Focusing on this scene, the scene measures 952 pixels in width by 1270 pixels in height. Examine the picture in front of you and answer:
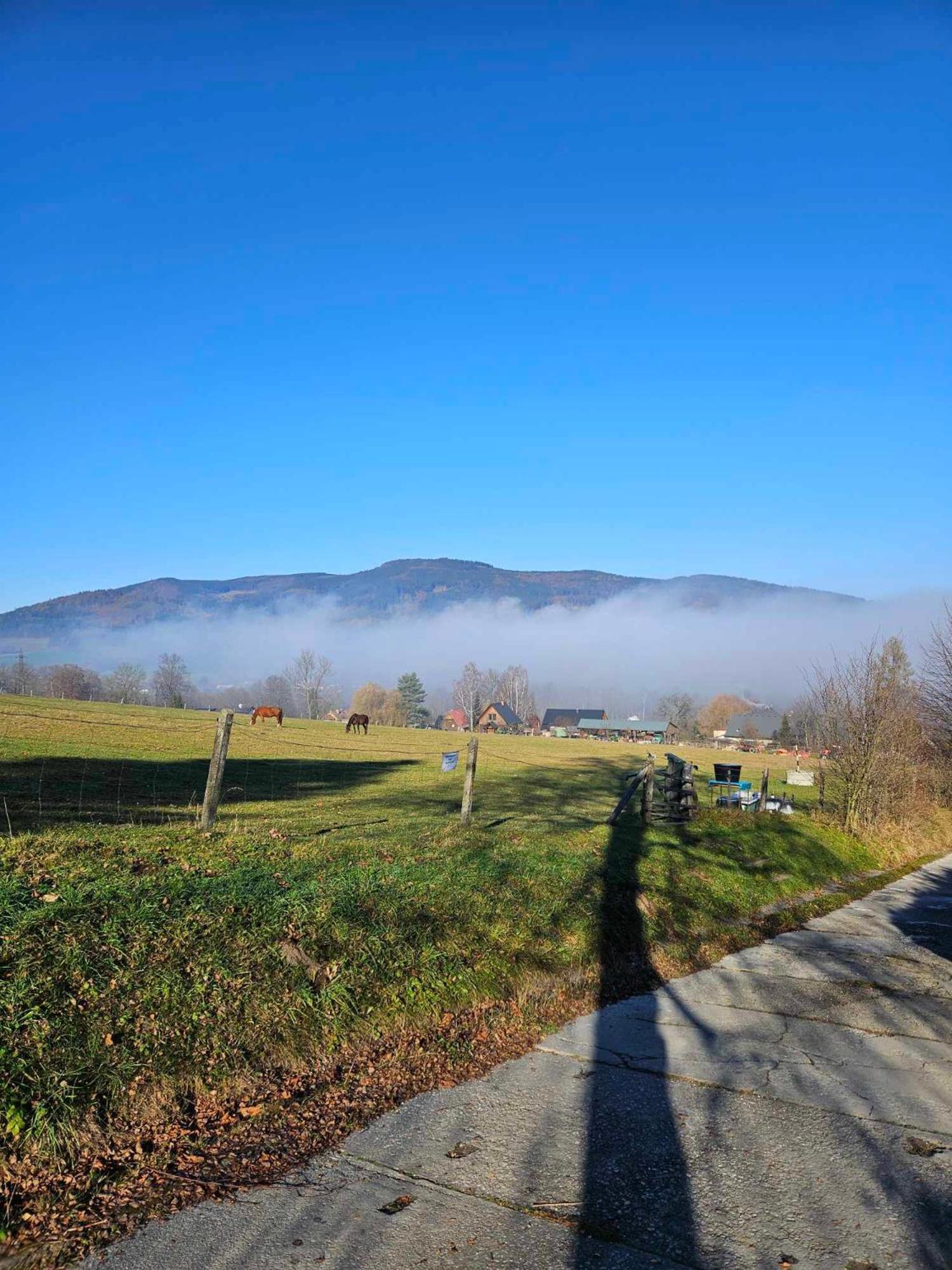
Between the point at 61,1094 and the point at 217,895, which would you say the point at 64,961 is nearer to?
the point at 61,1094

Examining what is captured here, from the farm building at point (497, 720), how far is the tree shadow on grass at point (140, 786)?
119m

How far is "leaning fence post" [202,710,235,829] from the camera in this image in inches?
424

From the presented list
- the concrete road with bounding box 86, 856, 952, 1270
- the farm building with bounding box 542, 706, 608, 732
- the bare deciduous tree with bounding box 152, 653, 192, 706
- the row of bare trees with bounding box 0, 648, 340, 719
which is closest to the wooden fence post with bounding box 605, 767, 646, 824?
the concrete road with bounding box 86, 856, 952, 1270

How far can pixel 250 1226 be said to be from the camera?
171 inches

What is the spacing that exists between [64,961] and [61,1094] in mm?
1141

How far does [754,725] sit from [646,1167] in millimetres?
160122

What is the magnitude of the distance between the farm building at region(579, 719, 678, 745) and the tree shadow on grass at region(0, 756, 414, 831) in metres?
122

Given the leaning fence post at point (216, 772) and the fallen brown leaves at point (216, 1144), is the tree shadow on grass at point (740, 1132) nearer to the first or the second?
the fallen brown leaves at point (216, 1144)

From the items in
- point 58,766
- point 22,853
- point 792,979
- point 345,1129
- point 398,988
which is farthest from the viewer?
point 58,766

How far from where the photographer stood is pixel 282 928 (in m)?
7.28

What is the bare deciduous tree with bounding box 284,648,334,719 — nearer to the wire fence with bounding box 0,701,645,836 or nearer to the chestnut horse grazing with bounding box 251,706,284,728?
the chestnut horse grazing with bounding box 251,706,284,728

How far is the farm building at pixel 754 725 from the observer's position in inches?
5723

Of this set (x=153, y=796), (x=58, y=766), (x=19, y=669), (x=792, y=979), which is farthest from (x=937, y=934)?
(x=19, y=669)

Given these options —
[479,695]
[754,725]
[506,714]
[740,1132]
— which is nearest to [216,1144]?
[740,1132]
